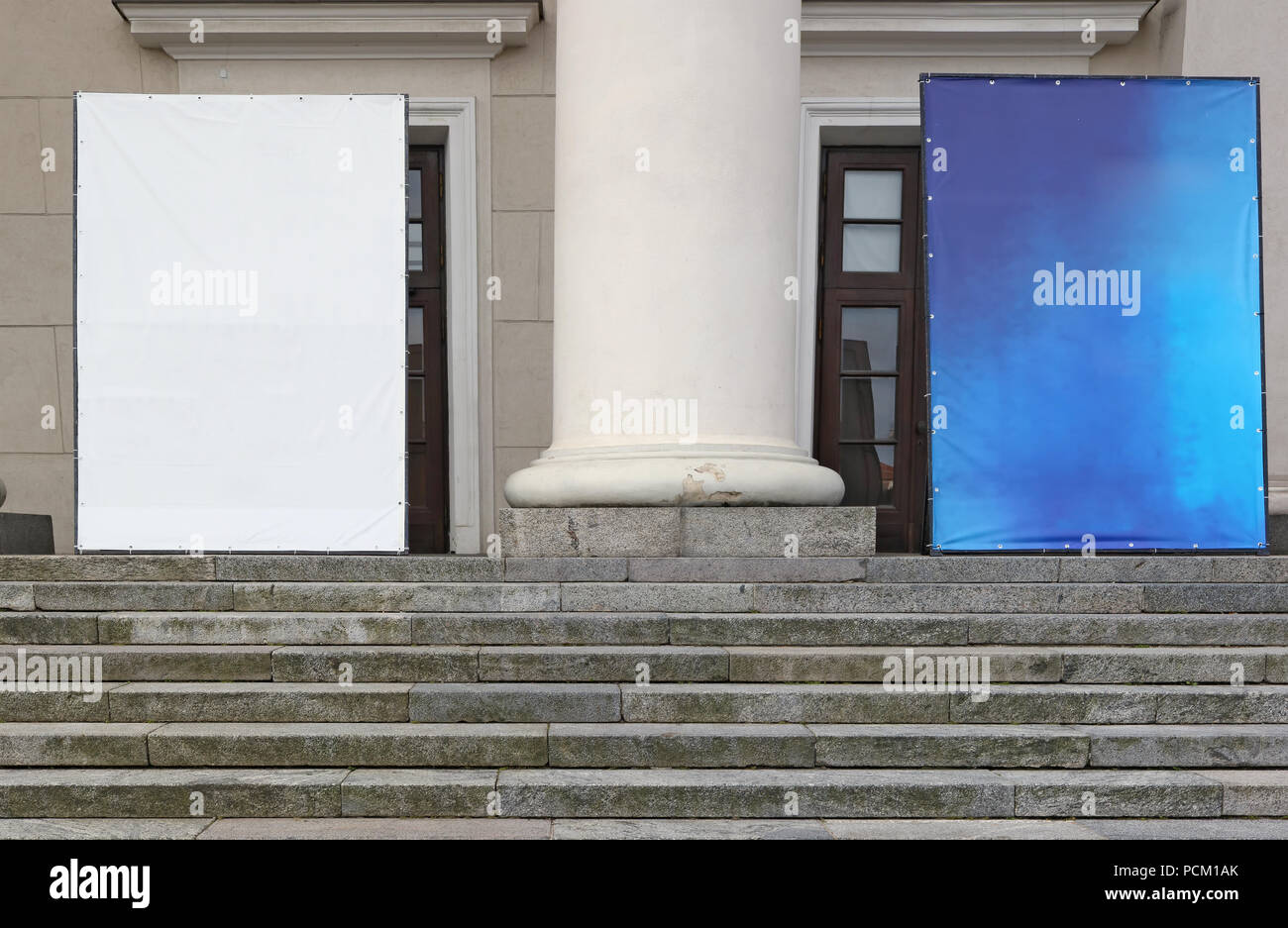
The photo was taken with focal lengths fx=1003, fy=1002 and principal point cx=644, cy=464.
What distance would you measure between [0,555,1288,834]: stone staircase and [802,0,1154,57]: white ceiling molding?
5.91 meters

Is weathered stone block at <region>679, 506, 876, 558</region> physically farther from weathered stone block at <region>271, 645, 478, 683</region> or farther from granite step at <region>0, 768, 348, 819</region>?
granite step at <region>0, 768, 348, 819</region>

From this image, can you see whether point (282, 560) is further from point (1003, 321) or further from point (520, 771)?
point (1003, 321)

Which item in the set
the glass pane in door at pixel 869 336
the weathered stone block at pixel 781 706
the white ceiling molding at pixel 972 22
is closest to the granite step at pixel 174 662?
the weathered stone block at pixel 781 706

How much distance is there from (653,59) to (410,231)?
14.4ft

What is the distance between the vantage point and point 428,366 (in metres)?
A: 10.2

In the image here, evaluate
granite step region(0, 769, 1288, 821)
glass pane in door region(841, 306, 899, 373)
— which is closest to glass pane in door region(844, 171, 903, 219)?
glass pane in door region(841, 306, 899, 373)

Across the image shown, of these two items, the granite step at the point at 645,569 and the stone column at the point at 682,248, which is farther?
the stone column at the point at 682,248

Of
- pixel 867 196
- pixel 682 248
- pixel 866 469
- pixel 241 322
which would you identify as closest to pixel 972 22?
pixel 867 196

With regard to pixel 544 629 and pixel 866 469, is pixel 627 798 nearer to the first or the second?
pixel 544 629

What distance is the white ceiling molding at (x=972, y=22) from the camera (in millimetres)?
9547

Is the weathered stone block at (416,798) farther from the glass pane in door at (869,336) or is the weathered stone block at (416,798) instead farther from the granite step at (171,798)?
the glass pane in door at (869,336)

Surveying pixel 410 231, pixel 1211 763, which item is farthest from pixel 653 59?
pixel 1211 763

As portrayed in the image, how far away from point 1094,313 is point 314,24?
24.6ft

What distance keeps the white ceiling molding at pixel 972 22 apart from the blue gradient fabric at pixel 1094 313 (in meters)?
2.66
